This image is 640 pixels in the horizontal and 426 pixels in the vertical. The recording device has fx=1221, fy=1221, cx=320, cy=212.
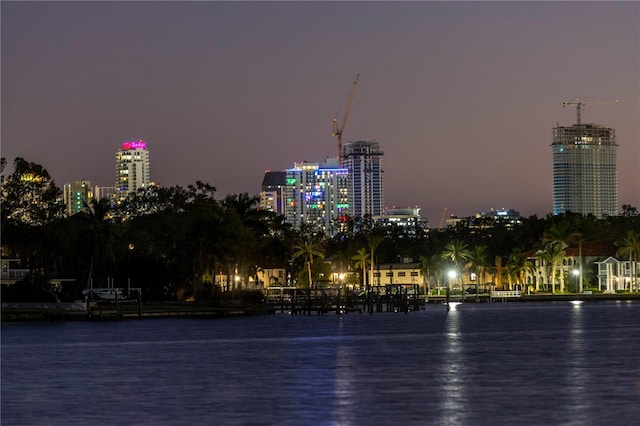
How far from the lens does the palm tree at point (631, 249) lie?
19025 centimetres

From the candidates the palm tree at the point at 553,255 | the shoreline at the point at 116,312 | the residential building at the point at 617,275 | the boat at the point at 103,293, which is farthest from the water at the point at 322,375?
the residential building at the point at 617,275

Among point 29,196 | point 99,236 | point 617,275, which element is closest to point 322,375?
point 99,236

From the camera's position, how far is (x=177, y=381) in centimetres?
5894

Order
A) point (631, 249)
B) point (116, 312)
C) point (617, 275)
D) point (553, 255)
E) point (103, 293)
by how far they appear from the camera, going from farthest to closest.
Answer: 1. point (617, 275)
2. point (553, 255)
3. point (631, 249)
4. point (103, 293)
5. point (116, 312)

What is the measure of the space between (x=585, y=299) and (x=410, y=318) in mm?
67419

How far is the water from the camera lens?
152 feet

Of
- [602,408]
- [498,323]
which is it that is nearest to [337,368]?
[602,408]

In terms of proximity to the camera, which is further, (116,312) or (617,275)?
(617,275)

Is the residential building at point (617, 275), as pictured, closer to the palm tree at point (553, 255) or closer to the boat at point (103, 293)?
the palm tree at point (553, 255)

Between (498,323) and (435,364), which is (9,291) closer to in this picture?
(498,323)

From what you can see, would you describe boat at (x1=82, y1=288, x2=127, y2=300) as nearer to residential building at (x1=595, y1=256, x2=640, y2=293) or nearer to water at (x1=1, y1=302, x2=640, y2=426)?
water at (x1=1, y1=302, x2=640, y2=426)

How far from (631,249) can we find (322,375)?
5375 inches

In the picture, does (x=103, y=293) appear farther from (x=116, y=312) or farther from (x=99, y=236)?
(x=116, y=312)

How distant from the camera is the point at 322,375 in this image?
61.2 meters
